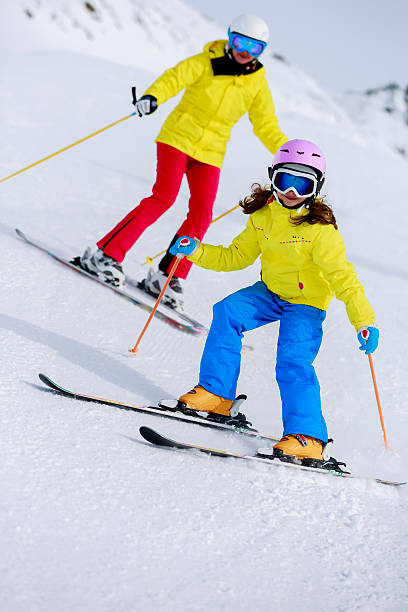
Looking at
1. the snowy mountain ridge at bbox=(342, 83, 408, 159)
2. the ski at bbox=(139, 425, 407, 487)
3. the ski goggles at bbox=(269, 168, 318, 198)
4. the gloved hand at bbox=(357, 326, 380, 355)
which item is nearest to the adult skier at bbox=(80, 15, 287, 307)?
the ski goggles at bbox=(269, 168, 318, 198)

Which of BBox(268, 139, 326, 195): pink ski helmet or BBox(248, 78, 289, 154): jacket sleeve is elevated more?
BBox(248, 78, 289, 154): jacket sleeve

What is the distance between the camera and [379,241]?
8328 millimetres

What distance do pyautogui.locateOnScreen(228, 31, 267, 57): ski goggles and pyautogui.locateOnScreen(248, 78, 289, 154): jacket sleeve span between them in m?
0.32

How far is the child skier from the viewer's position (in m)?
2.97

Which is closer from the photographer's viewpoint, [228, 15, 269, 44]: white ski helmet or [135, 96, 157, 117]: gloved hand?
[228, 15, 269, 44]: white ski helmet

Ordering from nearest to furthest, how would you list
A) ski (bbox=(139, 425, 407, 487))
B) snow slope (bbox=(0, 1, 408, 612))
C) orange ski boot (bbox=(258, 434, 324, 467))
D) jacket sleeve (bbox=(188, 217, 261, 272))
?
snow slope (bbox=(0, 1, 408, 612)) → ski (bbox=(139, 425, 407, 487)) → orange ski boot (bbox=(258, 434, 324, 467)) → jacket sleeve (bbox=(188, 217, 261, 272))

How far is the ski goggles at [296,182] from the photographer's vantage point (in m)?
3.12

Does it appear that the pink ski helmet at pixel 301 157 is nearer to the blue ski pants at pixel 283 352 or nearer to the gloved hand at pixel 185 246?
the gloved hand at pixel 185 246

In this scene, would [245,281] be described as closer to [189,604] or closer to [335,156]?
[189,604]

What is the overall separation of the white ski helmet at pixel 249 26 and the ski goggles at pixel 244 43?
0.8 inches

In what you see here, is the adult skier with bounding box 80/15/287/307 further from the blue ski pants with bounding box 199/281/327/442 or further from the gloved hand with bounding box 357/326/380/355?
the gloved hand with bounding box 357/326/380/355

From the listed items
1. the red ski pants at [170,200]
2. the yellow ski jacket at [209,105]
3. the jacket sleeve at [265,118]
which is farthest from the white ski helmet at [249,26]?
the red ski pants at [170,200]

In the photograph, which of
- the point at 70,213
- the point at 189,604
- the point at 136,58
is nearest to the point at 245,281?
the point at 70,213

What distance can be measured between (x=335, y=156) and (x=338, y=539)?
35.9 feet
